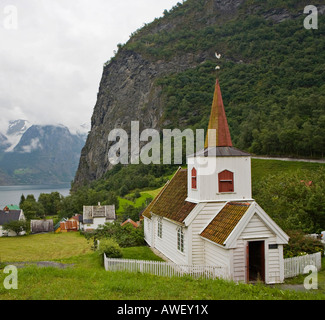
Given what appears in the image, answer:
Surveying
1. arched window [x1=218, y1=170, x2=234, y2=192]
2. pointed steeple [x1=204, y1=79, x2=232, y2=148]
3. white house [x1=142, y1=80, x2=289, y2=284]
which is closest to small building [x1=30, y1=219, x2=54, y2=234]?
white house [x1=142, y1=80, x2=289, y2=284]

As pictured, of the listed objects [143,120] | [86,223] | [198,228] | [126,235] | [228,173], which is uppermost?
[143,120]

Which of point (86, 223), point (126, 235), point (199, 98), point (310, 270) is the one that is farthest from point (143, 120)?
point (310, 270)

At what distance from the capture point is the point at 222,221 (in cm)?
1548

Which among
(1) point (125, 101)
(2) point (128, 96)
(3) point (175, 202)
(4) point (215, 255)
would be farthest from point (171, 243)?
(2) point (128, 96)

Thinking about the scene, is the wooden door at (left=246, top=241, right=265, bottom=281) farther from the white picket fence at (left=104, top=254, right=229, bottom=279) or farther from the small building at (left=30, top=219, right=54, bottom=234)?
the small building at (left=30, top=219, right=54, bottom=234)

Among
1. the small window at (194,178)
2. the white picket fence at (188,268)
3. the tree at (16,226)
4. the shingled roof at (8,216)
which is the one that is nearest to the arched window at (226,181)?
the small window at (194,178)

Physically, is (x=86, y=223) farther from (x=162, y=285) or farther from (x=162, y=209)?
(x=162, y=285)

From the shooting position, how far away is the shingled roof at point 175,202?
17.7 meters

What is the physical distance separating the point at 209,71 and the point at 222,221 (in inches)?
5914

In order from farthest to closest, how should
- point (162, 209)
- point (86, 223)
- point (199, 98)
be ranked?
1. point (199, 98)
2. point (86, 223)
3. point (162, 209)

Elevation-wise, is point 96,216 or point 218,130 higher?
point 218,130

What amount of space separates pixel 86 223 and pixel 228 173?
181 ft

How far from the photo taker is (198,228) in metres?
16.5

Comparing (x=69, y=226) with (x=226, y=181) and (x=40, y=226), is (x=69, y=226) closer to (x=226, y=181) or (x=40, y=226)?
(x=40, y=226)
